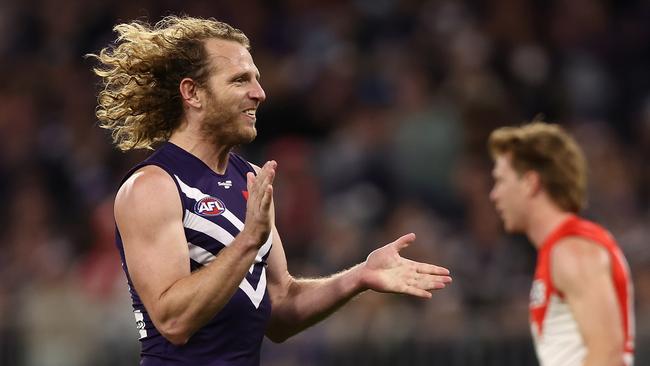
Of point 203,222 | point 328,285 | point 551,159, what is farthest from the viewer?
point 551,159

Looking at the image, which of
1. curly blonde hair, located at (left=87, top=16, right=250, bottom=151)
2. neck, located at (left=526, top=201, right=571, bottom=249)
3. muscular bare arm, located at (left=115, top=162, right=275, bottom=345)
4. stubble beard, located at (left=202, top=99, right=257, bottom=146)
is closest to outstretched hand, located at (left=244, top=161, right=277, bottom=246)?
muscular bare arm, located at (left=115, top=162, right=275, bottom=345)

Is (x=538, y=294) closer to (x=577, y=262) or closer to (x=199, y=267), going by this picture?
(x=577, y=262)

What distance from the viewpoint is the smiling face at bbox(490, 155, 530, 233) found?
749cm

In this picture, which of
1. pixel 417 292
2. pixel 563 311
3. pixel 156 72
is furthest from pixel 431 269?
pixel 563 311

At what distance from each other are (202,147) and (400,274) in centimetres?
101

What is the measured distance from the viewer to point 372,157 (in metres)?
11.0

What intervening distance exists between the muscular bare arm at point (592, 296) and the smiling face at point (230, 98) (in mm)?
2201

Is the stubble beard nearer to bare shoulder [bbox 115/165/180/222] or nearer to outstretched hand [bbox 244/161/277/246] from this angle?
bare shoulder [bbox 115/165/180/222]

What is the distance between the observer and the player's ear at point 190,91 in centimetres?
549

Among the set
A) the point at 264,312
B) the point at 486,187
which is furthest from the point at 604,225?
the point at 264,312

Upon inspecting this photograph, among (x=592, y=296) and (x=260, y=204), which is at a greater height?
(x=592, y=296)

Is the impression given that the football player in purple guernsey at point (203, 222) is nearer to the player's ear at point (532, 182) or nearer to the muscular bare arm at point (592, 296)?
the muscular bare arm at point (592, 296)

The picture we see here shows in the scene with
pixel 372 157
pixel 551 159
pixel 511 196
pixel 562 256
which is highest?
pixel 372 157

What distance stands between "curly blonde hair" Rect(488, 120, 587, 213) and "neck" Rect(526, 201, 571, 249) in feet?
0.17
